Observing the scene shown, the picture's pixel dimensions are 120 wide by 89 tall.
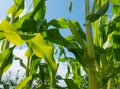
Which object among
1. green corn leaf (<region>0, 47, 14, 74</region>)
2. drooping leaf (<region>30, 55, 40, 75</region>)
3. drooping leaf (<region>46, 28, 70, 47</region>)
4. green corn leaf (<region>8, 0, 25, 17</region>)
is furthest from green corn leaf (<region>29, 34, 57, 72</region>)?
drooping leaf (<region>30, 55, 40, 75</region>)

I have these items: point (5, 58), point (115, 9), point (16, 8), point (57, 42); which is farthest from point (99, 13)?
point (115, 9)

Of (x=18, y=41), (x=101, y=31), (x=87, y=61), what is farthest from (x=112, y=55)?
(x=18, y=41)

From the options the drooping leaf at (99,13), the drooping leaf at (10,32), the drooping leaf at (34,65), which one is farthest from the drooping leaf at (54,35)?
the drooping leaf at (34,65)

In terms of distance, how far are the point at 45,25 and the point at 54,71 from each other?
0.44 meters

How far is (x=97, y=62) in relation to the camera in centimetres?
209

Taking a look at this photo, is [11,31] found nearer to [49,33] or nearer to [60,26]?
[49,33]

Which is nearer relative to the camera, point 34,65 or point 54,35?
point 54,35

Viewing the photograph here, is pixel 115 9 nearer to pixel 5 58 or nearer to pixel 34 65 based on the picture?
pixel 34 65

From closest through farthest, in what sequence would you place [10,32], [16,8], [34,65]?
1. [10,32]
2. [16,8]
3. [34,65]

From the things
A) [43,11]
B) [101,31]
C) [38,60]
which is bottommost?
[38,60]

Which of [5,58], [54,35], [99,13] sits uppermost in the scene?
[99,13]

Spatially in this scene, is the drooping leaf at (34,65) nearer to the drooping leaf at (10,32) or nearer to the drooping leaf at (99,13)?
the drooping leaf at (99,13)

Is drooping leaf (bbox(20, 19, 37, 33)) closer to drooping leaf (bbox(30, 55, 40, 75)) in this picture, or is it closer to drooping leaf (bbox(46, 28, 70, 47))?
drooping leaf (bbox(46, 28, 70, 47))

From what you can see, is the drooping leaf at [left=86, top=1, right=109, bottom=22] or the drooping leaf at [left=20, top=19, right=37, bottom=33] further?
the drooping leaf at [left=20, top=19, right=37, bottom=33]
